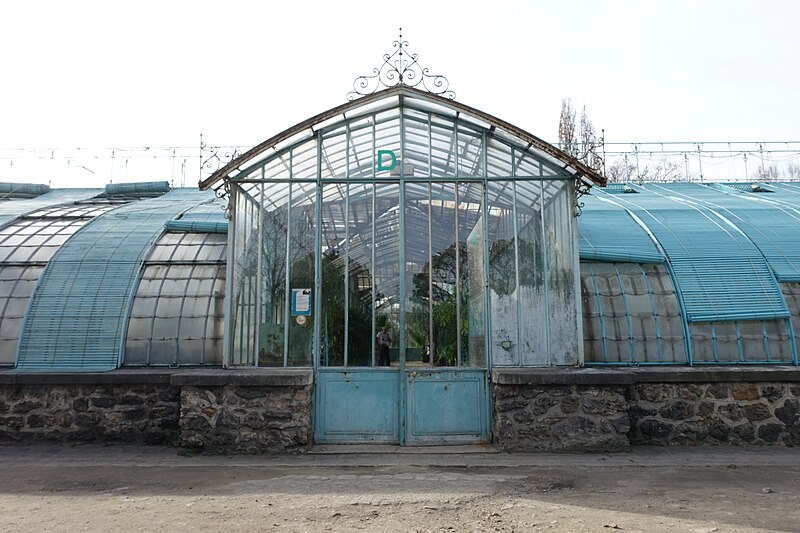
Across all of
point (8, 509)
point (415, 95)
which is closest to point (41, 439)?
point (8, 509)

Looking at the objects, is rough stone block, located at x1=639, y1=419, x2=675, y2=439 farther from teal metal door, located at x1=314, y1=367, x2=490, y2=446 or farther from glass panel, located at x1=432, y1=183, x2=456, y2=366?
glass panel, located at x1=432, y1=183, x2=456, y2=366

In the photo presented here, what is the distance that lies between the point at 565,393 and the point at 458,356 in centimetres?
176

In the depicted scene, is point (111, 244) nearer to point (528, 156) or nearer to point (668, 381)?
point (528, 156)

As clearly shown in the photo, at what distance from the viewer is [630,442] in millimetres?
9820

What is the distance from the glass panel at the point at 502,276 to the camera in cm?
1007

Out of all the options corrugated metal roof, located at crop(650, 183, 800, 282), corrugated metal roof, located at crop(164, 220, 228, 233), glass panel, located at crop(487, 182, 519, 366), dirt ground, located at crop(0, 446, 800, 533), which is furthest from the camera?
corrugated metal roof, located at crop(164, 220, 228, 233)

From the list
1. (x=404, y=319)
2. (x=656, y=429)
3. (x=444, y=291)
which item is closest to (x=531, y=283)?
(x=444, y=291)

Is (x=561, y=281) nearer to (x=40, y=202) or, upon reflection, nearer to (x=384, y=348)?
(x=384, y=348)

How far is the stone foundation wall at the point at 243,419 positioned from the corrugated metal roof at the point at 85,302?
76.4 inches

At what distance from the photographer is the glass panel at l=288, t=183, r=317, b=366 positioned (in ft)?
33.5

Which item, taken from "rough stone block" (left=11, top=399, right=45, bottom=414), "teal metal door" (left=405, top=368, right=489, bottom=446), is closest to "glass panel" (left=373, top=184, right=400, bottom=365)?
"teal metal door" (left=405, top=368, right=489, bottom=446)

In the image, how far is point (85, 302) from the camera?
10.8 metres

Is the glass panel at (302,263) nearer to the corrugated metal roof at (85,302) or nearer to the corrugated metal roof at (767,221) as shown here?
the corrugated metal roof at (85,302)

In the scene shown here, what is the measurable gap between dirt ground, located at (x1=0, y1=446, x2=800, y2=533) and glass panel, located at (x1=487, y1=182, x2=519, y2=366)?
1.77m
